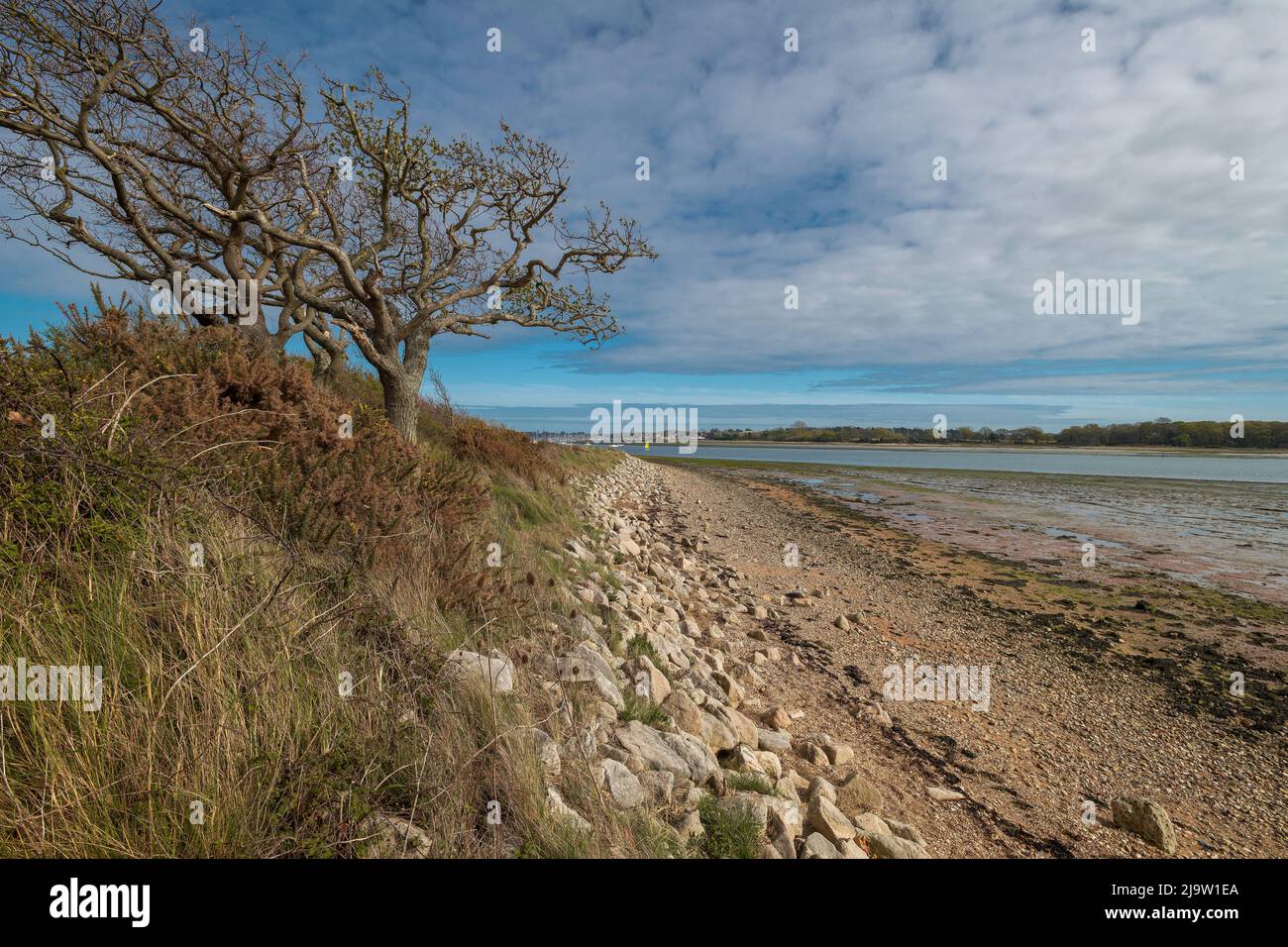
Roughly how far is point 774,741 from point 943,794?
1601mm

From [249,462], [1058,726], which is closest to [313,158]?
[249,462]

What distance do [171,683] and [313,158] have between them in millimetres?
14201

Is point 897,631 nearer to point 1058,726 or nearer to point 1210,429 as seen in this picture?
point 1058,726

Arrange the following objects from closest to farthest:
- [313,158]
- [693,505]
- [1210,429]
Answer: [313,158]
[693,505]
[1210,429]

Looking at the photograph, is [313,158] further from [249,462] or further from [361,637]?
[361,637]

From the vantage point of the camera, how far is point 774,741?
4.88 meters

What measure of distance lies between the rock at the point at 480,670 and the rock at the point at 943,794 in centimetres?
414

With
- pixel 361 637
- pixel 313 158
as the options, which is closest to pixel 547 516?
pixel 361 637

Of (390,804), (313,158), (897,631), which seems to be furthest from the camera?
(313,158)

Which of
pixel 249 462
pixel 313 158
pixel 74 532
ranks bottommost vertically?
pixel 74 532

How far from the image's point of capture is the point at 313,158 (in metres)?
12.0

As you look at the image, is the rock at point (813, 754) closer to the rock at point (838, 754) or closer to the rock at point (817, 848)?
the rock at point (838, 754)

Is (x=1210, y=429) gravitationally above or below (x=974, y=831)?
above

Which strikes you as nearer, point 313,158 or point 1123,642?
point 1123,642
